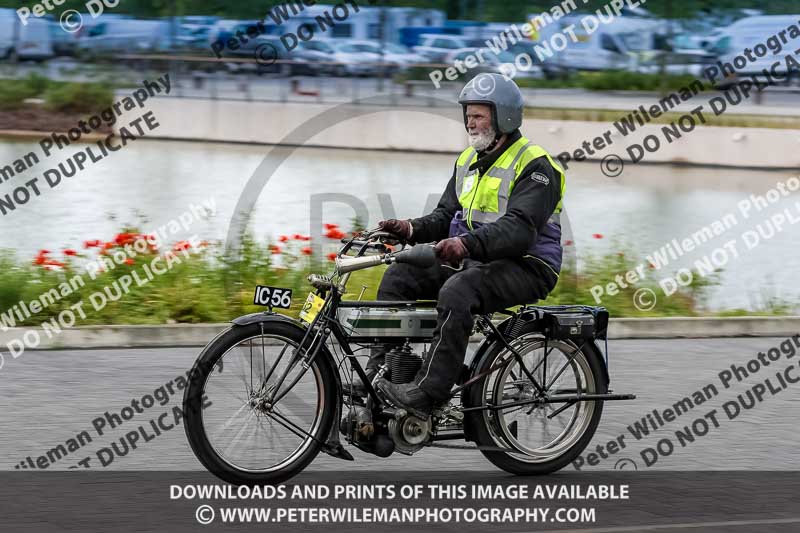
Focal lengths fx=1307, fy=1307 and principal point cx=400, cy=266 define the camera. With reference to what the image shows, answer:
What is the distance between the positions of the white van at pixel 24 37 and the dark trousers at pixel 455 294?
131 ft

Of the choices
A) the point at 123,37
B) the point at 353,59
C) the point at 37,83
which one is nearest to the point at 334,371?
the point at 37,83

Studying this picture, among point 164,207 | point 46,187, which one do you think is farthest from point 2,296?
point 46,187

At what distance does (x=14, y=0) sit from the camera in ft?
149

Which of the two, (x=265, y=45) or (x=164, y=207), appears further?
(x=265, y=45)

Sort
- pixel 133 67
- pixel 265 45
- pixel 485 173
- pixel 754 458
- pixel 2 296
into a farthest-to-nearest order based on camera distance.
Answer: pixel 265 45 < pixel 133 67 < pixel 2 296 < pixel 754 458 < pixel 485 173

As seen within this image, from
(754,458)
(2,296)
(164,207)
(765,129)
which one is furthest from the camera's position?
(765,129)

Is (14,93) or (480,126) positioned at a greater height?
(480,126)

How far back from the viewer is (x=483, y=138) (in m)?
6.38

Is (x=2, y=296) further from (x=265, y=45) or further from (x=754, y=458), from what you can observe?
(x=265, y=45)

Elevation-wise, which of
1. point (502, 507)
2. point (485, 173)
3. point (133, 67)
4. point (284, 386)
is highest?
point (485, 173)

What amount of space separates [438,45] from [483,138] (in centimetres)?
4176

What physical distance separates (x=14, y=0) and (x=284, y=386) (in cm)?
4267

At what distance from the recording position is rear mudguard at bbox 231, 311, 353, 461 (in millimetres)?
6012

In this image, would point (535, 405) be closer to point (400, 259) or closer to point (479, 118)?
point (400, 259)
